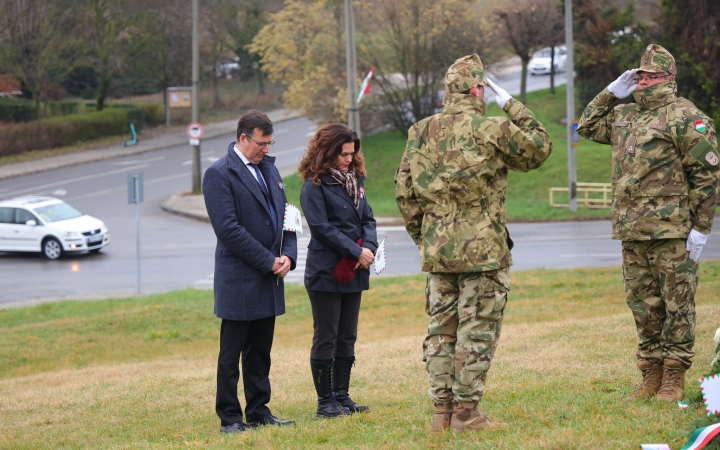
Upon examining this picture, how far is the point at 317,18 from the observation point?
36406mm

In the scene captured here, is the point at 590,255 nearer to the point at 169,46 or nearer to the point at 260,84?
the point at 169,46

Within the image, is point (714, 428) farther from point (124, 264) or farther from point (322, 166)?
point (124, 264)

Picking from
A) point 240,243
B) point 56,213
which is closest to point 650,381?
point 240,243

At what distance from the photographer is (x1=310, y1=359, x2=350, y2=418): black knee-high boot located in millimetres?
6137

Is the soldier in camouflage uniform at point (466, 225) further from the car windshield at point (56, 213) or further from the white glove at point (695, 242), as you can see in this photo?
the car windshield at point (56, 213)

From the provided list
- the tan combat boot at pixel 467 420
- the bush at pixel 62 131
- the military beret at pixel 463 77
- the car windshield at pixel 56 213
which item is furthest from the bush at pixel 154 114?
the tan combat boot at pixel 467 420

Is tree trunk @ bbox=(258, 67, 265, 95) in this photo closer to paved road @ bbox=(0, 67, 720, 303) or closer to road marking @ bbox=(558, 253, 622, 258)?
paved road @ bbox=(0, 67, 720, 303)

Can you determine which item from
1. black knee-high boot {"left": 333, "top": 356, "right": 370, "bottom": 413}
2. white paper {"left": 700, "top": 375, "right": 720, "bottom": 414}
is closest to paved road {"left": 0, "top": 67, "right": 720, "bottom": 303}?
black knee-high boot {"left": 333, "top": 356, "right": 370, "bottom": 413}

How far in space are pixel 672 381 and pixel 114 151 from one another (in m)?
41.2

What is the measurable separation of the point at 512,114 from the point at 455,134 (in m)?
0.36

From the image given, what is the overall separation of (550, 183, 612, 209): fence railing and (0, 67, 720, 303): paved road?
Result: 2545 mm

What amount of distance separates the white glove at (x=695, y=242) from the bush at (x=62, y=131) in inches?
1591

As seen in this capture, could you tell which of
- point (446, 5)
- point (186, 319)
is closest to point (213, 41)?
point (446, 5)

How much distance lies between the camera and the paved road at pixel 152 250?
18953 millimetres
